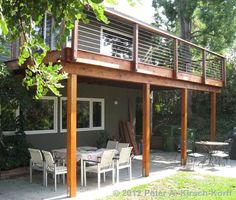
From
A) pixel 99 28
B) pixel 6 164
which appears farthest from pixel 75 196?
pixel 99 28

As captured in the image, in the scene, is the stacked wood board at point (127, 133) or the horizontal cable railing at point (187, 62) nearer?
the stacked wood board at point (127, 133)

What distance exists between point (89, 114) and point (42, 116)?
256cm

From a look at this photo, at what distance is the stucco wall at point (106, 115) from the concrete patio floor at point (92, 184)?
1965 mm

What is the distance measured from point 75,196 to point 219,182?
3.88 meters

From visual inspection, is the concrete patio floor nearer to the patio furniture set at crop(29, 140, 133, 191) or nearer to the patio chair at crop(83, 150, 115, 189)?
the patio furniture set at crop(29, 140, 133, 191)

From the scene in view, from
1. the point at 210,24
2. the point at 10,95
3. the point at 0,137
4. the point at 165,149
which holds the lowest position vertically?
the point at 165,149

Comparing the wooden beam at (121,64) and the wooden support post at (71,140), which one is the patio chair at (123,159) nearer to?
the wooden support post at (71,140)

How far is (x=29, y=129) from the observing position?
35.9 ft

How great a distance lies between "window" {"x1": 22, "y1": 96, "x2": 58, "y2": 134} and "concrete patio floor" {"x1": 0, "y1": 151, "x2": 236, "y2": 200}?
6.59ft

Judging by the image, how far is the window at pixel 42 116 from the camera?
36.0ft

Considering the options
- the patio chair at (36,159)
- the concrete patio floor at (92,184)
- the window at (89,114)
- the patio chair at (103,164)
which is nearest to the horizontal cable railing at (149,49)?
the window at (89,114)

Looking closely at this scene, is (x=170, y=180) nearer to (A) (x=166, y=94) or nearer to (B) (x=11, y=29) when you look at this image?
(B) (x=11, y=29)

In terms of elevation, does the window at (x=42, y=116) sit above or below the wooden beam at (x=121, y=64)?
below

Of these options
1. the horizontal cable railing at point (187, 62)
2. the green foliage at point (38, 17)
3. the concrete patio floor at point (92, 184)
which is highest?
the horizontal cable railing at point (187, 62)
